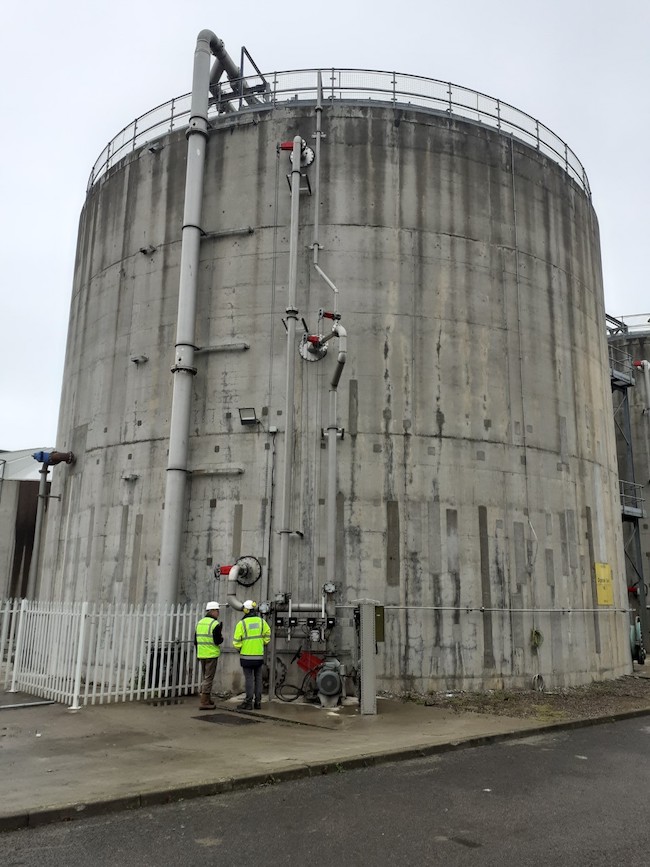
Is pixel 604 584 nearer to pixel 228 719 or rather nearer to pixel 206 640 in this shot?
pixel 206 640

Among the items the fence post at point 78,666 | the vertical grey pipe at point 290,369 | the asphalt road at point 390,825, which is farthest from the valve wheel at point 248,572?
the asphalt road at point 390,825

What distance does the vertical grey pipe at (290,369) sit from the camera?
47.3 ft

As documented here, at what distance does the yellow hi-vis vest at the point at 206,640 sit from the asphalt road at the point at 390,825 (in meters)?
4.49

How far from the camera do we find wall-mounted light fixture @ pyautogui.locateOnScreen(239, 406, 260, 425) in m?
15.4

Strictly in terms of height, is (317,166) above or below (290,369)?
above

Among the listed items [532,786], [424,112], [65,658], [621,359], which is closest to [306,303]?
[424,112]

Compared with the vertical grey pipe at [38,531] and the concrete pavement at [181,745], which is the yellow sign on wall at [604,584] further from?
the vertical grey pipe at [38,531]

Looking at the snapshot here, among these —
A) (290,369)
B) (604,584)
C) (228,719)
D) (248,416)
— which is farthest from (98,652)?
(604,584)

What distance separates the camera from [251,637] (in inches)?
497

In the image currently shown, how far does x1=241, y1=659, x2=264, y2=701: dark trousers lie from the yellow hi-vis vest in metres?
0.73

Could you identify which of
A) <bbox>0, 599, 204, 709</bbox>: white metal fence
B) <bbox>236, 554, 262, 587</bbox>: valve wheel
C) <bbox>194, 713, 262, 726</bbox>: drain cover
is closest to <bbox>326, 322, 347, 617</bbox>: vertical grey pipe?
<bbox>236, 554, 262, 587</bbox>: valve wheel

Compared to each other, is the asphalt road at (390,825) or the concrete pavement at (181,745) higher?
the concrete pavement at (181,745)

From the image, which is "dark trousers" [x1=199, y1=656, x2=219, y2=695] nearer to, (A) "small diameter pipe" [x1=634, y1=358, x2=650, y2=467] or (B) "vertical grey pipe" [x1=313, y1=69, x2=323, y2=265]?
(B) "vertical grey pipe" [x1=313, y1=69, x2=323, y2=265]

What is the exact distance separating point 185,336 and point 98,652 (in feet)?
22.8
